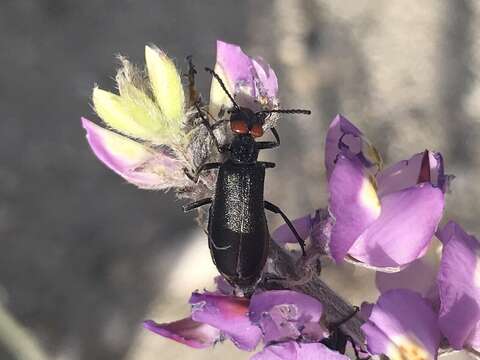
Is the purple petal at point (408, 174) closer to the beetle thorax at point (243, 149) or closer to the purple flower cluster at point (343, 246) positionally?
the purple flower cluster at point (343, 246)

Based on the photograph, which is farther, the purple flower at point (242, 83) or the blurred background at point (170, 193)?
the blurred background at point (170, 193)

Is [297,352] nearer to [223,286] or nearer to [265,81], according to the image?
[223,286]

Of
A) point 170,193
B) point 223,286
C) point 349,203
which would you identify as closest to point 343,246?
point 349,203

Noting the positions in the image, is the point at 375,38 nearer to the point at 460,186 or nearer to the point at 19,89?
the point at 460,186

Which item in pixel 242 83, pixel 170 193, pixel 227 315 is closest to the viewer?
pixel 227 315

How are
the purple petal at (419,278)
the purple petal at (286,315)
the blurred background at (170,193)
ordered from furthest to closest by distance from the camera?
1. the blurred background at (170,193)
2. the purple petal at (419,278)
3. the purple petal at (286,315)

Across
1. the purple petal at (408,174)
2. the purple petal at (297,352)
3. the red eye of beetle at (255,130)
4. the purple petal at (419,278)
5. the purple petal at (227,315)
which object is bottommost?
the purple petal at (297,352)

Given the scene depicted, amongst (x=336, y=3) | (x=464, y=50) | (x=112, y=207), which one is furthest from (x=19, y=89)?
(x=464, y=50)

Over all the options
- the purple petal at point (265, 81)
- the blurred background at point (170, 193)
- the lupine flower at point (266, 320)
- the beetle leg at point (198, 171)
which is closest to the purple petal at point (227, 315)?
the lupine flower at point (266, 320)
